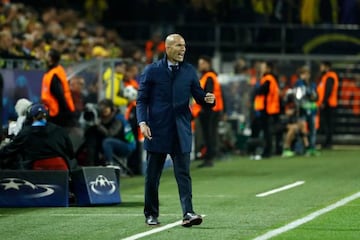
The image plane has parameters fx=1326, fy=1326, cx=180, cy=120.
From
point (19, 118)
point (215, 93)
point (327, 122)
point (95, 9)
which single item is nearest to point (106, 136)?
point (19, 118)

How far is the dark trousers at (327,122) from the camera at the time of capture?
3244 centimetres

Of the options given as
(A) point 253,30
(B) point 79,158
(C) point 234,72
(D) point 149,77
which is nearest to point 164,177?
(B) point 79,158

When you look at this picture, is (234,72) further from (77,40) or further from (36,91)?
(36,91)

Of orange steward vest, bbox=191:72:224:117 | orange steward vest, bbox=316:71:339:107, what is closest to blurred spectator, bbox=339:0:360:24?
orange steward vest, bbox=316:71:339:107

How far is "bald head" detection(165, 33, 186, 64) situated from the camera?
1436cm

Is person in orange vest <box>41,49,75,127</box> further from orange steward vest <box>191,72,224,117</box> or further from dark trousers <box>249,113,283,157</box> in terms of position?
dark trousers <box>249,113,283,157</box>

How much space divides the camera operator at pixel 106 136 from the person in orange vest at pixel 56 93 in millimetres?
611

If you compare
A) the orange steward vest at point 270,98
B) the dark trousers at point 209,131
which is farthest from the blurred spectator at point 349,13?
the dark trousers at point 209,131

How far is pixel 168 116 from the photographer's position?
567 inches

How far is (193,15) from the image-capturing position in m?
39.5

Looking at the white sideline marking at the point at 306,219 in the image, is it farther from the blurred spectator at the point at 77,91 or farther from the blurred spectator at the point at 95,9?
the blurred spectator at the point at 95,9

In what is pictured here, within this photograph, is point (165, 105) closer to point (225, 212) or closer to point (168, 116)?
point (168, 116)

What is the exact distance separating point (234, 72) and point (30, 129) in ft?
58.8

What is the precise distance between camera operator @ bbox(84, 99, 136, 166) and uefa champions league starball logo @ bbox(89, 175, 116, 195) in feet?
15.8
